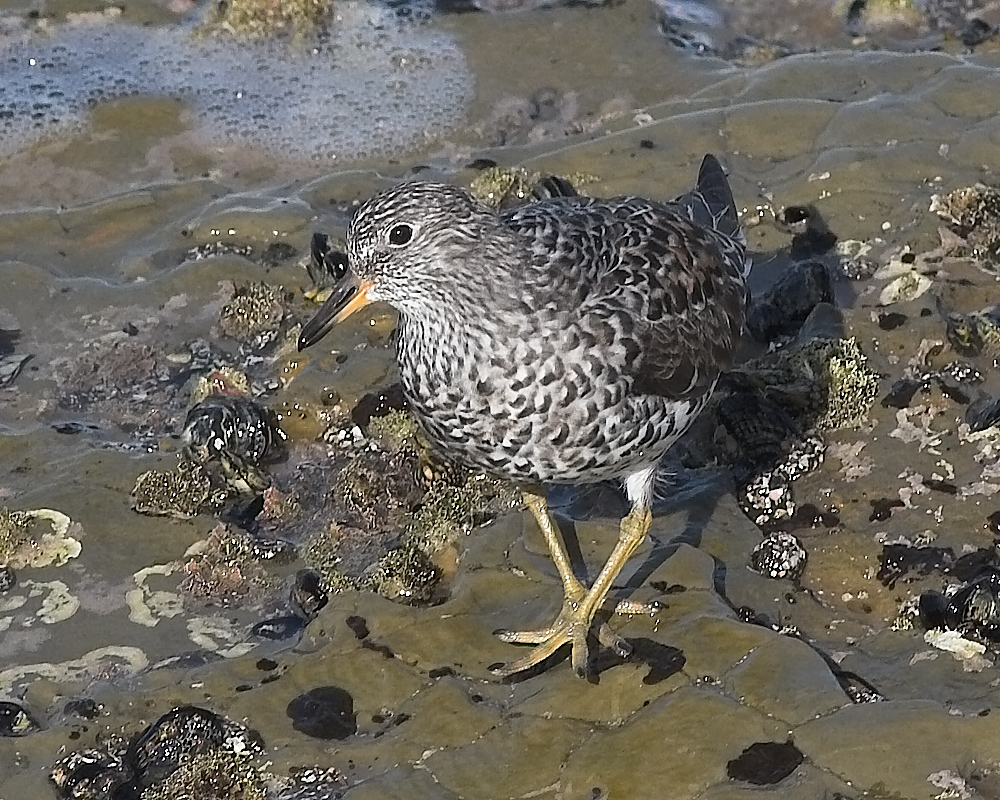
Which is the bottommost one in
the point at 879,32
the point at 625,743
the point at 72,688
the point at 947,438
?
the point at 72,688

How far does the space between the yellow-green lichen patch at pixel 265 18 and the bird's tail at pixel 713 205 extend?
5.39 metres

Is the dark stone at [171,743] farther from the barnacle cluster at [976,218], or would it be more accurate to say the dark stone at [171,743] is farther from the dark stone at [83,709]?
the barnacle cluster at [976,218]

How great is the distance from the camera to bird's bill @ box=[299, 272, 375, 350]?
527cm

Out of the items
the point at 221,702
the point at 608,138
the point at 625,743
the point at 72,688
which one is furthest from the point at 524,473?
the point at 608,138

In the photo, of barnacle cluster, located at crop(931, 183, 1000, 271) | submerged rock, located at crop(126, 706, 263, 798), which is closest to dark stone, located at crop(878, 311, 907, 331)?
barnacle cluster, located at crop(931, 183, 1000, 271)

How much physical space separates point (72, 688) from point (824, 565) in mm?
3149

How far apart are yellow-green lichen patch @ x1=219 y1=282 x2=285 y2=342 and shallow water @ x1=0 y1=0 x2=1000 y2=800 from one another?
0.37 ft

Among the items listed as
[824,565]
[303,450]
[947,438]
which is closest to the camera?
[824,565]

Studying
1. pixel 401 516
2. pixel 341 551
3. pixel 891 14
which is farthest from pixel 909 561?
pixel 891 14

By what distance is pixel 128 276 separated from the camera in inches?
328

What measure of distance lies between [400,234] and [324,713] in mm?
1836

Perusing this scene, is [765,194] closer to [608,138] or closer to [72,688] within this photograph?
[608,138]

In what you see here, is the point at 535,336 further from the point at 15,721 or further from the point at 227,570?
the point at 15,721

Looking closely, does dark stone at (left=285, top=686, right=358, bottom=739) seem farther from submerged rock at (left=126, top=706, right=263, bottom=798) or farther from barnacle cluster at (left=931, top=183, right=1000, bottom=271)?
barnacle cluster at (left=931, top=183, right=1000, bottom=271)
